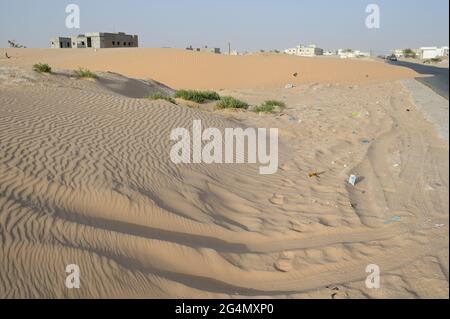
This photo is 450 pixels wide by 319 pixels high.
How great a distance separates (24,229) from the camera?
11.2 ft

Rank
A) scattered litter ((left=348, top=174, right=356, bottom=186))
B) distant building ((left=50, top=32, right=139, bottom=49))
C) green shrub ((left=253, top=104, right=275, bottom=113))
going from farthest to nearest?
distant building ((left=50, top=32, right=139, bottom=49)), green shrub ((left=253, top=104, right=275, bottom=113)), scattered litter ((left=348, top=174, right=356, bottom=186))

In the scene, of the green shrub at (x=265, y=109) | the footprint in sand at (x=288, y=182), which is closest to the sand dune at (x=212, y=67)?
the green shrub at (x=265, y=109)

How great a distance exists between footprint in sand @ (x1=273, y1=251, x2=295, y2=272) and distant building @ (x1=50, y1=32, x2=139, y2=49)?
5607 cm

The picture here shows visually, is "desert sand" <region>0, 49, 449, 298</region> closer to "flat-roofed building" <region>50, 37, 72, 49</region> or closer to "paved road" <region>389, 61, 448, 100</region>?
"paved road" <region>389, 61, 448, 100</region>

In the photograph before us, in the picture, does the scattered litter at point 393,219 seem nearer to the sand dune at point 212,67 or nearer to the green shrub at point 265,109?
the green shrub at point 265,109

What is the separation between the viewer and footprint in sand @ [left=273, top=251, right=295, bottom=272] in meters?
3.67

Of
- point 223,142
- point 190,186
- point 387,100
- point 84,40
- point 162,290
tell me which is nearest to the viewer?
point 162,290

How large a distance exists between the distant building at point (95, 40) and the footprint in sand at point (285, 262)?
56.1 metres

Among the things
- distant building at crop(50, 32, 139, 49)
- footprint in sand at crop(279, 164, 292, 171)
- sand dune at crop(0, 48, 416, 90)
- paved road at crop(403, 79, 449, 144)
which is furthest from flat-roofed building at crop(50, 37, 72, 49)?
footprint in sand at crop(279, 164, 292, 171)

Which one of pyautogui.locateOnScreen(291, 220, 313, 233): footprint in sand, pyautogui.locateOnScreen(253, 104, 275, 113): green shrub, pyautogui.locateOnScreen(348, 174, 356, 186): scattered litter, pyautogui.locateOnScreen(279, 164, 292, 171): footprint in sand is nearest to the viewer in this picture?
pyautogui.locateOnScreen(291, 220, 313, 233): footprint in sand

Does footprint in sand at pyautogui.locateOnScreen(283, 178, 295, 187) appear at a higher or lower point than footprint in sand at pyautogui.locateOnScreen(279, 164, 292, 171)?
lower

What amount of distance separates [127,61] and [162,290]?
31406 millimetres
